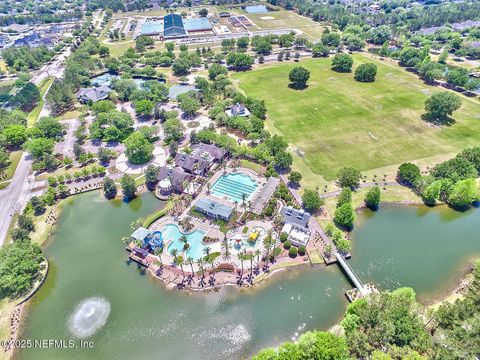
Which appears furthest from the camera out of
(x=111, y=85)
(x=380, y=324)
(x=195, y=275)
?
(x=111, y=85)

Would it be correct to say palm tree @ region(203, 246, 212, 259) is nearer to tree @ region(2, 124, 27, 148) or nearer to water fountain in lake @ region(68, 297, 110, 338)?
water fountain in lake @ region(68, 297, 110, 338)

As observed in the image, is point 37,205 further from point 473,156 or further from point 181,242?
point 473,156

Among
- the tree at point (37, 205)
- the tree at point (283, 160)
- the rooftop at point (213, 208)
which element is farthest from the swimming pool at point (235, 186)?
the tree at point (37, 205)

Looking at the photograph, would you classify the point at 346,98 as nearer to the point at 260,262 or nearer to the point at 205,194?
the point at 205,194

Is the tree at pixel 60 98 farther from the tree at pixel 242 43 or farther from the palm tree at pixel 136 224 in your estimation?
the tree at pixel 242 43

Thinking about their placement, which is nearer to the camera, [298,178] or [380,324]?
[380,324]

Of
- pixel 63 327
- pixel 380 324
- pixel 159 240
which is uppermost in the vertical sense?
pixel 380 324

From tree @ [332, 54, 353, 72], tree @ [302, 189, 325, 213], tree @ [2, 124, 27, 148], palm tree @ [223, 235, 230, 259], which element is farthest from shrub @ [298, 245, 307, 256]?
tree @ [332, 54, 353, 72]

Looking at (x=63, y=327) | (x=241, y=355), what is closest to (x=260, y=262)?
(x=241, y=355)
